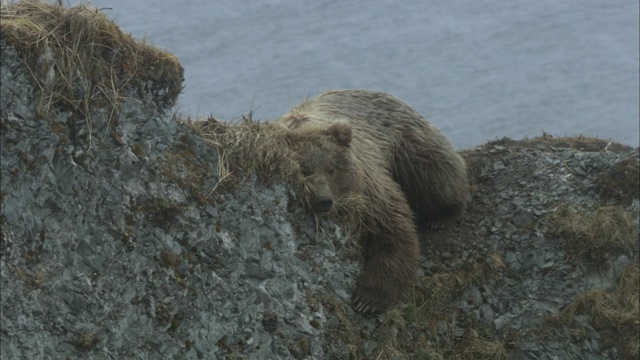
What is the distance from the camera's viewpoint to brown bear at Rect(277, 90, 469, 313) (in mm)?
9633

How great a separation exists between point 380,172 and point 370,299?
1602mm

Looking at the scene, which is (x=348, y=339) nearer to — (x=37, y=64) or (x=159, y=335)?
(x=159, y=335)

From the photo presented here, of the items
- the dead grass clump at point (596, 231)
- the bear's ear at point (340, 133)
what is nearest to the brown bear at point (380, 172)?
the bear's ear at point (340, 133)

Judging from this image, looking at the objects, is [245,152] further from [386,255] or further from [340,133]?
[386,255]

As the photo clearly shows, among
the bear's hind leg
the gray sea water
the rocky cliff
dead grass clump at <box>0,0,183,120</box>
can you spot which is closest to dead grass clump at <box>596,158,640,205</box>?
the rocky cliff

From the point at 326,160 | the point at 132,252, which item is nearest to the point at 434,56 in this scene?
the point at 326,160

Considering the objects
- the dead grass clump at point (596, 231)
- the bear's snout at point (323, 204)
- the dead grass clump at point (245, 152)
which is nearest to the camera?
the dead grass clump at point (245, 152)

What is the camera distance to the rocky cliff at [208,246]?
296 inches

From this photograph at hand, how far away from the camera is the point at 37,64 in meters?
7.71

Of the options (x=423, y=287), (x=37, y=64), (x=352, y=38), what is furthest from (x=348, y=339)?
(x=352, y=38)

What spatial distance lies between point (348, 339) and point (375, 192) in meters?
1.60

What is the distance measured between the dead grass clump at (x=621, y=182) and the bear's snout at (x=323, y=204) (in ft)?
10.4

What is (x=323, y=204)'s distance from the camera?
9.22 meters

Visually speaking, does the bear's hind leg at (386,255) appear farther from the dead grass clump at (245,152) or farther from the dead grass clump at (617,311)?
the dead grass clump at (617,311)
